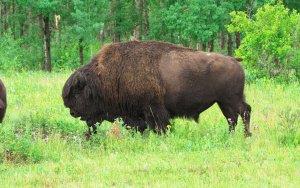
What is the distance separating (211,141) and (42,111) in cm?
503

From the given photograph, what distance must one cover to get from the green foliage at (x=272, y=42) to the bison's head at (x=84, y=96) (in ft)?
25.7

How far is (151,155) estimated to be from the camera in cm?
771

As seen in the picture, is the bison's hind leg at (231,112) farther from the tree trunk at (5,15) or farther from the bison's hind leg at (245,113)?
the tree trunk at (5,15)

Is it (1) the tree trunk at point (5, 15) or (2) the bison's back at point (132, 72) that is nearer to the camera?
(2) the bison's back at point (132, 72)

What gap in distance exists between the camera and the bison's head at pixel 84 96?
9.98 meters

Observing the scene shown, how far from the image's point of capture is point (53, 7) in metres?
36.1

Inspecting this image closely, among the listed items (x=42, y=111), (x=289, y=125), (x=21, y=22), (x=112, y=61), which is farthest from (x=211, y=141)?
(x=21, y=22)

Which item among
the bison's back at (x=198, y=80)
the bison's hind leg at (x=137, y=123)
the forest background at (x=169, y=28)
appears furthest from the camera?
the forest background at (x=169, y=28)

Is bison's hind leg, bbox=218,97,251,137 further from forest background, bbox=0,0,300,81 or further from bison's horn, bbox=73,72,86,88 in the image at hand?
forest background, bbox=0,0,300,81

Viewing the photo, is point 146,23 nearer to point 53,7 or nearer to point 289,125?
point 53,7

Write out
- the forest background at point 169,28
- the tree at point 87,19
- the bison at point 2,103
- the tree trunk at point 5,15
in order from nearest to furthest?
the bison at point 2,103
the forest background at point 169,28
the tree at point 87,19
the tree trunk at point 5,15

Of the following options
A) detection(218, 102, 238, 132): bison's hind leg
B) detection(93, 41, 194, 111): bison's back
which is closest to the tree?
detection(93, 41, 194, 111): bison's back

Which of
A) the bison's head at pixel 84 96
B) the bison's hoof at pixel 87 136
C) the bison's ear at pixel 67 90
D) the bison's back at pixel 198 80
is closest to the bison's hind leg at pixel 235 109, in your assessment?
the bison's back at pixel 198 80

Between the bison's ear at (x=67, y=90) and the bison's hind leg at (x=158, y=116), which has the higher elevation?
the bison's ear at (x=67, y=90)
